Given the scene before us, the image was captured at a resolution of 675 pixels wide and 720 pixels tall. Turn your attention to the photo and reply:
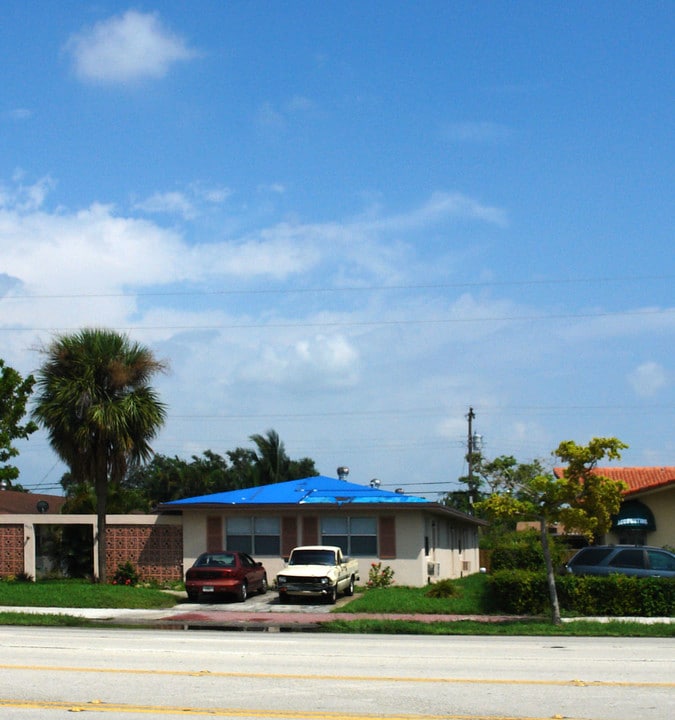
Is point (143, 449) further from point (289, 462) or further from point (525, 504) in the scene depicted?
point (289, 462)

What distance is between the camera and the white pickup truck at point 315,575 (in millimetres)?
27141

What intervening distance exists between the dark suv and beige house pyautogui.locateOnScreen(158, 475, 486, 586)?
23.9ft

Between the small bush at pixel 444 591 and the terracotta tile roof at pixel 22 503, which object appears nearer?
the small bush at pixel 444 591

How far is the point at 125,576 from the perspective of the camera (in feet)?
106

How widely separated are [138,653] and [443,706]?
650cm

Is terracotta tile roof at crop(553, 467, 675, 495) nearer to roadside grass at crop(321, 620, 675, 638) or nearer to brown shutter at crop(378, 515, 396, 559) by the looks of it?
brown shutter at crop(378, 515, 396, 559)

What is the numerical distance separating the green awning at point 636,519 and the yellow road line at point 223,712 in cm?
2668

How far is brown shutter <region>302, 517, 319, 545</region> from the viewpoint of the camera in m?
32.4

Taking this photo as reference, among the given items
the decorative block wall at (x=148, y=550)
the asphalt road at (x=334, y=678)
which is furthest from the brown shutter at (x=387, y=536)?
the asphalt road at (x=334, y=678)

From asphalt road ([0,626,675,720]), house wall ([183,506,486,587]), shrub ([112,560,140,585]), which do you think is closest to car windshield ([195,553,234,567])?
house wall ([183,506,486,587])

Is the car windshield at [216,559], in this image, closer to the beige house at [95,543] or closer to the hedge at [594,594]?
the beige house at [95,543]

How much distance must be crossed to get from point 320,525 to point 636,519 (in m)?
11.4

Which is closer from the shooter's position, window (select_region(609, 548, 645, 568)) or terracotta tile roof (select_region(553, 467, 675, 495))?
window (select_region(609, 548, 645, 568))

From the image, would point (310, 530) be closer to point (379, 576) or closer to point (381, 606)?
point (379, 576)
